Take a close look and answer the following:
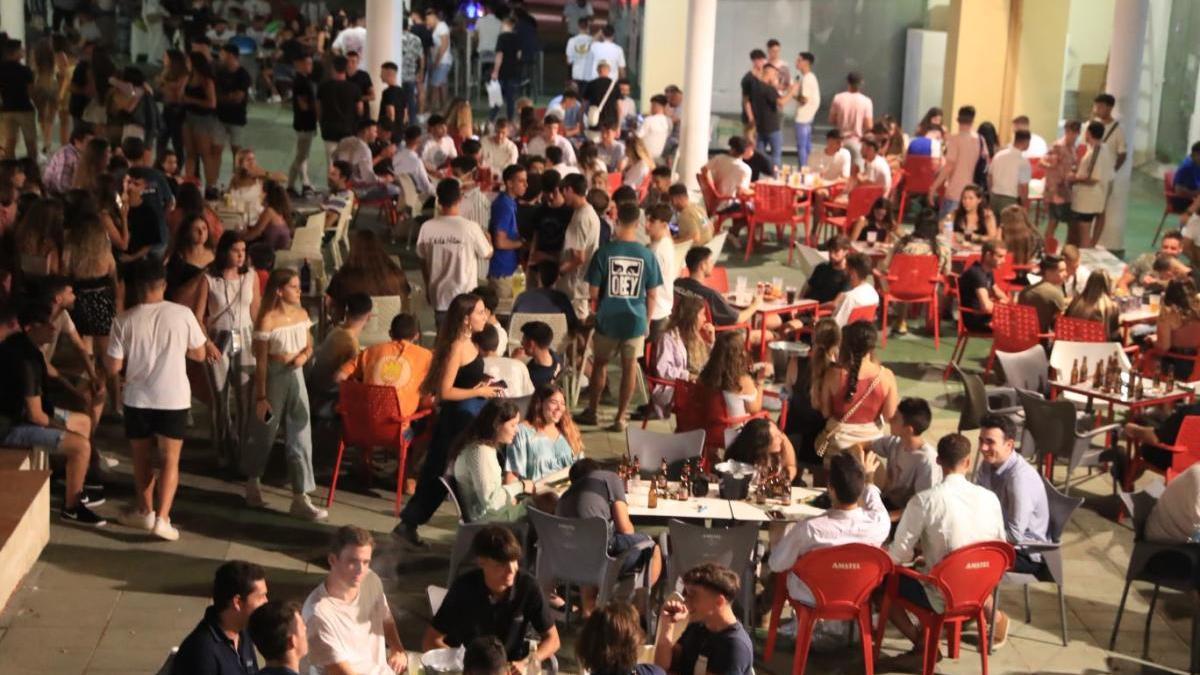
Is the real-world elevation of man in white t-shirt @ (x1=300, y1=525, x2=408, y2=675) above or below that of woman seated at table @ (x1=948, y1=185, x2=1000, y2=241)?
below

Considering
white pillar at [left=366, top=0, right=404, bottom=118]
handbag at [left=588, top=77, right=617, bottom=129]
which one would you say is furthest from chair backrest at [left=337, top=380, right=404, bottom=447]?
handbag at [left=588, top=77, right=617, bottom=129]

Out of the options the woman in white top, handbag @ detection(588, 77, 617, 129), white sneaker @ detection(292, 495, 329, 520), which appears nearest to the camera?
the woman in white top

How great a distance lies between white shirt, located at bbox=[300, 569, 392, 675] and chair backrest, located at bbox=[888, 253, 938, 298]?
7.64 meters

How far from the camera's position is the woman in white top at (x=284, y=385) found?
9219 mm

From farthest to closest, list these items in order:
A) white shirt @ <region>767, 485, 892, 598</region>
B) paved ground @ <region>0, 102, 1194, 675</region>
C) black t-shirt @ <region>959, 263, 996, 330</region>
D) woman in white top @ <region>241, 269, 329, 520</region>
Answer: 1. black t-shirt @ <region>959, 263, 996, 330</region>
2. woman in white top @ <region>241, 269, 329, 520</region>
3. paved ground @ <region>0, 102, 1194, 675</region>
4. white shirt @ <region>767, 485, 892, 598</region>

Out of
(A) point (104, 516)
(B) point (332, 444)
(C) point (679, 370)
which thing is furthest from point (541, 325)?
(A) point (104, 516)

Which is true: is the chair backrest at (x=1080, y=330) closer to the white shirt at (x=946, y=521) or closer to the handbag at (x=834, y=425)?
the handbag at (x=834, y=425)

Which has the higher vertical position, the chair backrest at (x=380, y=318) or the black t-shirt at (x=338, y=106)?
the black t-shirt at (x=338, y=106)

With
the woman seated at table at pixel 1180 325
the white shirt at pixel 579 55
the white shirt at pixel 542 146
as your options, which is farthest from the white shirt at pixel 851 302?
the white shirt at pixel 579 55

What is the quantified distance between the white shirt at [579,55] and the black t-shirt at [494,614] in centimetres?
1647

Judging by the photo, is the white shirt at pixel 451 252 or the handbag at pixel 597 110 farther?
the handbag at pixel 597 110

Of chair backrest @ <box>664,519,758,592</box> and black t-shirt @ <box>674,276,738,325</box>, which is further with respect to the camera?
black t-shirt @ <box>674,276,738,325</box>

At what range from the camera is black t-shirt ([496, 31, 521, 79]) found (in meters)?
23.4

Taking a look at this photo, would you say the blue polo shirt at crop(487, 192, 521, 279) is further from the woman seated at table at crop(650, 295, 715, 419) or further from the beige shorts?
the woman seated at table at crop(650, 295, 715, 419)
